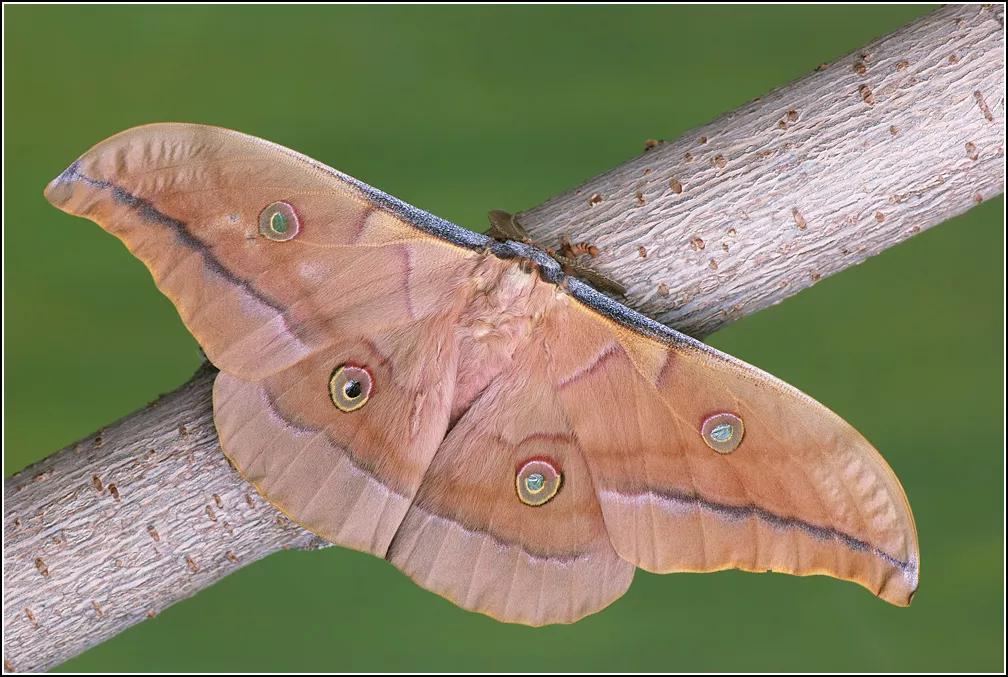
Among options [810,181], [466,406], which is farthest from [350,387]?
[810,181]

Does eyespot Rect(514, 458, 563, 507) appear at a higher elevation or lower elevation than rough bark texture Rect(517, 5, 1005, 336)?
lower

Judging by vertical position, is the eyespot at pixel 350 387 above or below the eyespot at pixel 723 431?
above

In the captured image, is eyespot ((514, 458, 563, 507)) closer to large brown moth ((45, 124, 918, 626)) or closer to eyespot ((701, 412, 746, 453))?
large brown moth ((45, 124, 918, 626))

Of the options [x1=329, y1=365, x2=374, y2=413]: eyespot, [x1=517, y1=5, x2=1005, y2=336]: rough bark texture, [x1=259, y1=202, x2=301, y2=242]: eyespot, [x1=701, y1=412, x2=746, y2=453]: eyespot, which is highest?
[x1=517, y1=5, x2=1005, y2=336]: rough bark texture

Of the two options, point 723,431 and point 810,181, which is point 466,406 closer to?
point 723,431

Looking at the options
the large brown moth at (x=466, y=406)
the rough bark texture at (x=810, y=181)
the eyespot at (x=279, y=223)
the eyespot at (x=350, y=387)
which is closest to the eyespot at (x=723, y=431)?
the large brown moth at (x=466, y=406)

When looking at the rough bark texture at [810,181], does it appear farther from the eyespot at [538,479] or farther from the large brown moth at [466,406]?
the eyespot at [538,479]

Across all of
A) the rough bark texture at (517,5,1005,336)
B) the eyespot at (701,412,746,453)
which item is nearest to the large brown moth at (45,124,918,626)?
the eyespot at (701,412,746,453)
